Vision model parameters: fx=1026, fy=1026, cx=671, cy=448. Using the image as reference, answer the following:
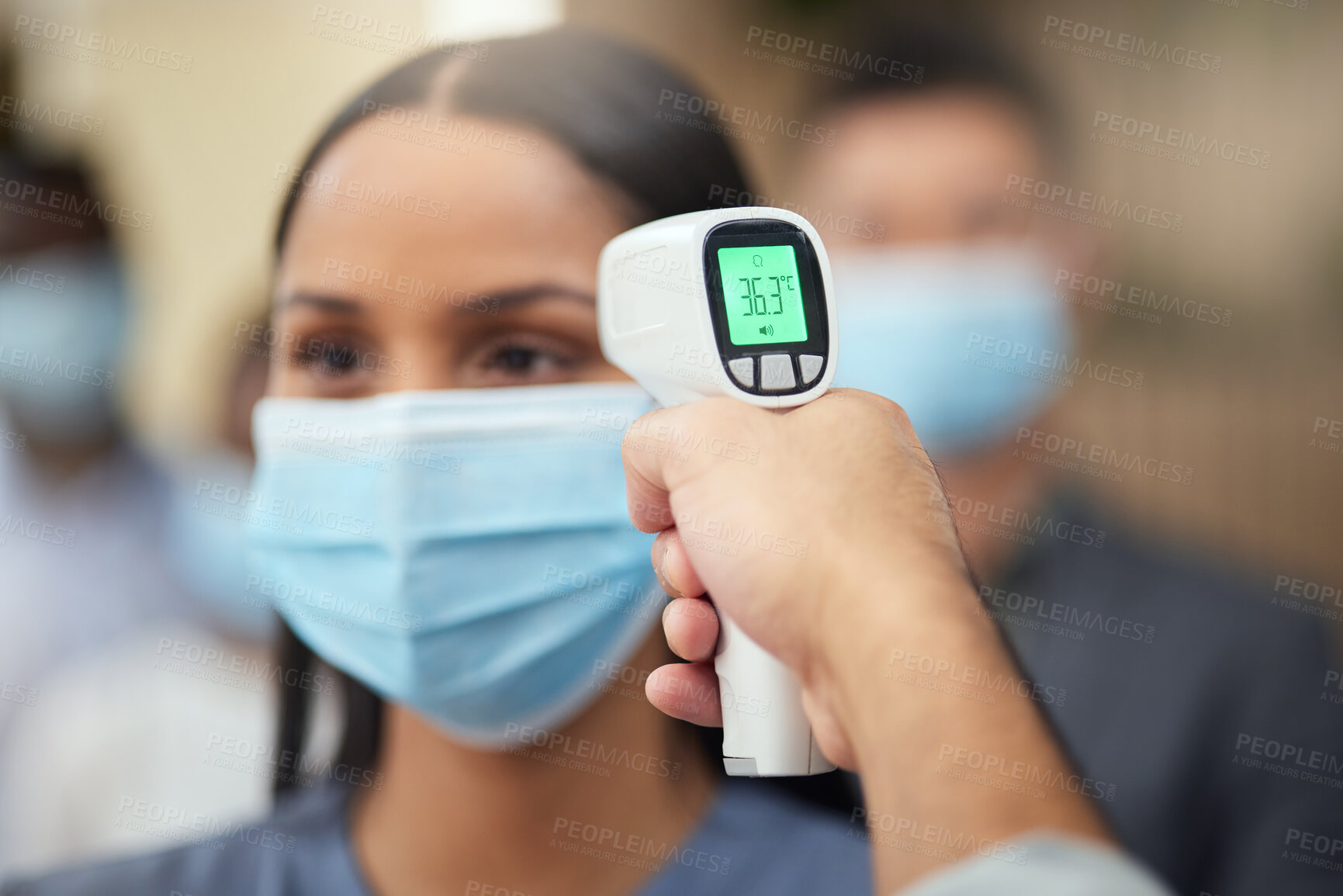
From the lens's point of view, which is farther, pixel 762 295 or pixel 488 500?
pixel 488 500

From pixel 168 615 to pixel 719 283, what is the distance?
5.81 feet

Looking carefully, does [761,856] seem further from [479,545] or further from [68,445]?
[68,445]

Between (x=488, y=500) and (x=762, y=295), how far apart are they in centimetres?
44

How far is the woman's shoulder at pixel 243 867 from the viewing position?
1136 millimetres

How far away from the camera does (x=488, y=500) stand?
1.06 metres

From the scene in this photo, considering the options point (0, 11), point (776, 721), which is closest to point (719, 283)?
point (776, 721)

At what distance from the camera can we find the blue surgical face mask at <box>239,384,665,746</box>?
1.04 metres

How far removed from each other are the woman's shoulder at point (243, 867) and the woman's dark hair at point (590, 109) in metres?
0.44

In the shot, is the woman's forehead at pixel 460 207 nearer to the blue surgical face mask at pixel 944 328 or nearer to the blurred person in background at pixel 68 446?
the blue surgical face mask at pixel 944 328

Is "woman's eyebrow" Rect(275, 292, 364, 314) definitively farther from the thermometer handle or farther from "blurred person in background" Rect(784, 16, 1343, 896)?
"blurred person in background" Rect(784, 16, 1343, 896)

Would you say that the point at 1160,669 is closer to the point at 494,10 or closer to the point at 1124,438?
the point at 1124,438

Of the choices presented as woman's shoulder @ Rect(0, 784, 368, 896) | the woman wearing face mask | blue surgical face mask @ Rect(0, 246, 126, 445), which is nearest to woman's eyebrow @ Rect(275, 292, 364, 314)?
the woman wearing face mask

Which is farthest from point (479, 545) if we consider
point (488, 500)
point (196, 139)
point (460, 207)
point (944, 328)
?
point (196, 139)

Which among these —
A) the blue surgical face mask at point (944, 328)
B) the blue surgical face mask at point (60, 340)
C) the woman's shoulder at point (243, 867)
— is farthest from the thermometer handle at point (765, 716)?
the blue surgical face mask at point (60, 340)
